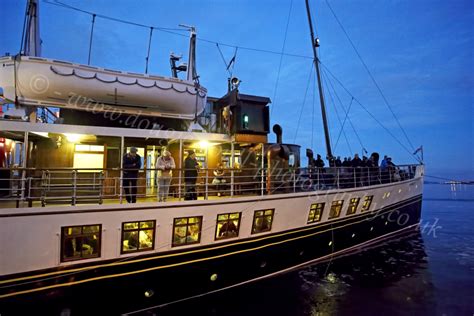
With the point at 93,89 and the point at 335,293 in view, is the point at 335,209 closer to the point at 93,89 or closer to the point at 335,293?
the point at 335,293

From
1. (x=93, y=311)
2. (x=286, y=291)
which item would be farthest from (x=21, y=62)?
(x=286, y=291)

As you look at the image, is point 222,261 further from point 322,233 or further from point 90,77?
point 90,77

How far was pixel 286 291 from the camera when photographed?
9445 millimetres

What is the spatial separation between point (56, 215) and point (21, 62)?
5.60 m

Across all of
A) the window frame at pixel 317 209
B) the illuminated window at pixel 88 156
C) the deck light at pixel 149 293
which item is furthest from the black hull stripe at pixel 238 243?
the illuminated window at pixel 88 156

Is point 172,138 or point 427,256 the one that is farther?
point 427,256

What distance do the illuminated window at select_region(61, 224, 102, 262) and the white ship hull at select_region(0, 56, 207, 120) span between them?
15.9 ft

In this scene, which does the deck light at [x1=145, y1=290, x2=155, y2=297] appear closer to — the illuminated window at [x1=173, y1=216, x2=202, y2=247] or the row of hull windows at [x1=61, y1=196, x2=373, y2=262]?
the row of hull windows at [x1=61, y1=196, x2=373, y2=262]

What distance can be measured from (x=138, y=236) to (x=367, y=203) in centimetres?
1210

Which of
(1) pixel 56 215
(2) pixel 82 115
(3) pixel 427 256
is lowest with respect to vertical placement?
(3) pixel 427 256

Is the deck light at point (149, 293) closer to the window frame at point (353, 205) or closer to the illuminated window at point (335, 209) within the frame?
the illuminated window at point (335, 209)

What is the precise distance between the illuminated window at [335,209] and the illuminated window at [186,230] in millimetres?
6734

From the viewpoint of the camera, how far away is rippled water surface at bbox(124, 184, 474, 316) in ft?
26.9

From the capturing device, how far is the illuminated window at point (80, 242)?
6410mm
